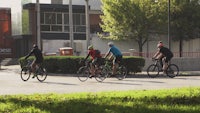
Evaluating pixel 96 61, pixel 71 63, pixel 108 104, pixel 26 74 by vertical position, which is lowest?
pixel 26 74

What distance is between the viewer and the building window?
5222cm

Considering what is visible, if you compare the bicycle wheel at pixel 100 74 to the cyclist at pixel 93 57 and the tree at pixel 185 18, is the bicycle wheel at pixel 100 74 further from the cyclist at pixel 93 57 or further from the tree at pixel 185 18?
the tree at pixel 185 18

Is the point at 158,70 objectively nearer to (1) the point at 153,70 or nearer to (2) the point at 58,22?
(1) the point at 153,70

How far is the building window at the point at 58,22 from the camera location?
5222 cm

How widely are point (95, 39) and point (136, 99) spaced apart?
3804 centimetres

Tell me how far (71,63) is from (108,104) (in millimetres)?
18003

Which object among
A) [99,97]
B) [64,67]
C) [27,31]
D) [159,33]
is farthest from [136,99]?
[27,31]

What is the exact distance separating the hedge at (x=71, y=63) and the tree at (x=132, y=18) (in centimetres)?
1632

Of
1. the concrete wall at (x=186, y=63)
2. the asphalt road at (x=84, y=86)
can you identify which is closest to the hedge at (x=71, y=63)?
the asphalt road at (x=84, y=86)

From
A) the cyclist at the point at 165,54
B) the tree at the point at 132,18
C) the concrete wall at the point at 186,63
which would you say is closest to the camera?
the cyclist at the point at 165,54

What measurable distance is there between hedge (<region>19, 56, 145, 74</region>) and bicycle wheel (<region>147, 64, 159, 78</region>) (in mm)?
2281

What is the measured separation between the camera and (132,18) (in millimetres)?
43719

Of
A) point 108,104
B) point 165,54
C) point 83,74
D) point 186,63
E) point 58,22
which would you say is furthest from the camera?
point 58,22

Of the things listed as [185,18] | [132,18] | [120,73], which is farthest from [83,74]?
[185,18]
